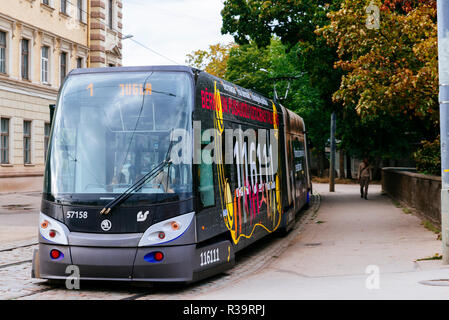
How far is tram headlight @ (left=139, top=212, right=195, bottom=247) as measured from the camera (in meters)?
8.05

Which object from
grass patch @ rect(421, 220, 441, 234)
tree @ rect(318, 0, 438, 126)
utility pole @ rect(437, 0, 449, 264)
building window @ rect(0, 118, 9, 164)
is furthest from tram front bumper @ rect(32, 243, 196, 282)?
building window @ rect(0, 118, 9, 164)

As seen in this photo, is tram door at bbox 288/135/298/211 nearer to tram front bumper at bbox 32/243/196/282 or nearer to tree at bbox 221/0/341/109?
tree at bbox 221/0/341/109

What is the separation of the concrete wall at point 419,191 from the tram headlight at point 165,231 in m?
9.28

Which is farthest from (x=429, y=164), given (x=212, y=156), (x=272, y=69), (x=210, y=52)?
(x=210, y=52)

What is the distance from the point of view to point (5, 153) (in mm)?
29141

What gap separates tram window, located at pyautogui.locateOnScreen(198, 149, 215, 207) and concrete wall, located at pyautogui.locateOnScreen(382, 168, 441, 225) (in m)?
8.36

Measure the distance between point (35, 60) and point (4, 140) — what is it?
15.1 feet

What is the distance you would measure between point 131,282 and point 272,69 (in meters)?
42.7

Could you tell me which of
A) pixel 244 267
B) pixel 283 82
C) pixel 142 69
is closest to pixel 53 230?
pixel 142 69

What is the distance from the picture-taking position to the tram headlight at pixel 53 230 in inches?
323

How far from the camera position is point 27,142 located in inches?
1231
